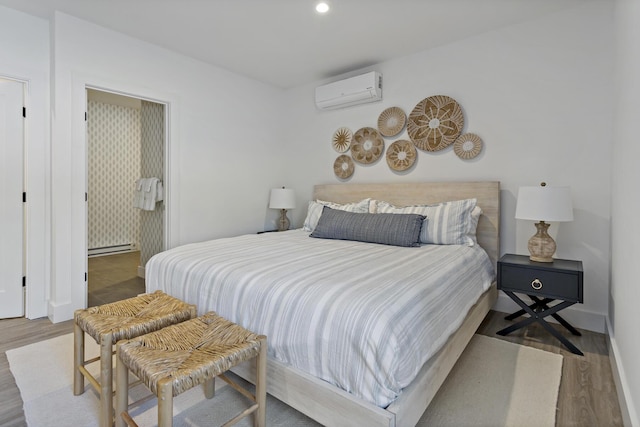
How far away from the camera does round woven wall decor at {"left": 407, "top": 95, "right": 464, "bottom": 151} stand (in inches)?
121

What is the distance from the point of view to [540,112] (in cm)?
270

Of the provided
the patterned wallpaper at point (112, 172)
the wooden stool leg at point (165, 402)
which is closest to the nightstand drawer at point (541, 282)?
the wooden stool leg at point (165, 402)

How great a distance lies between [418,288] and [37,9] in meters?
3.50

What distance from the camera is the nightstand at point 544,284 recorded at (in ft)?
7.06

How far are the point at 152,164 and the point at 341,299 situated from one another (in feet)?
11.7

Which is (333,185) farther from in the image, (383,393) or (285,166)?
(383,393)

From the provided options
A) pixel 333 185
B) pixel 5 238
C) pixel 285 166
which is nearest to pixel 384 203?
pixel 333 185

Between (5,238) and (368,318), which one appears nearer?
(368,318)

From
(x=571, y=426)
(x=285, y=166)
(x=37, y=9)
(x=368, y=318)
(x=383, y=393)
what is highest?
(x=37, y=9)

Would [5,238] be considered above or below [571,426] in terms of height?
above

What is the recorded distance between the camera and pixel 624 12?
5.97 ft

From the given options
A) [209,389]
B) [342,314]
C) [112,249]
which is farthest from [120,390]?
[112,249]

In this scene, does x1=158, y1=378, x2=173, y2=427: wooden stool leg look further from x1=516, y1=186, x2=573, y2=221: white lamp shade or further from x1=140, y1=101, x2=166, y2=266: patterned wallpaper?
x1=140, y1=101, x2=166, y2=266: patterned wallpaper

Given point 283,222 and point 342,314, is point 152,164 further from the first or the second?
point 342,314
